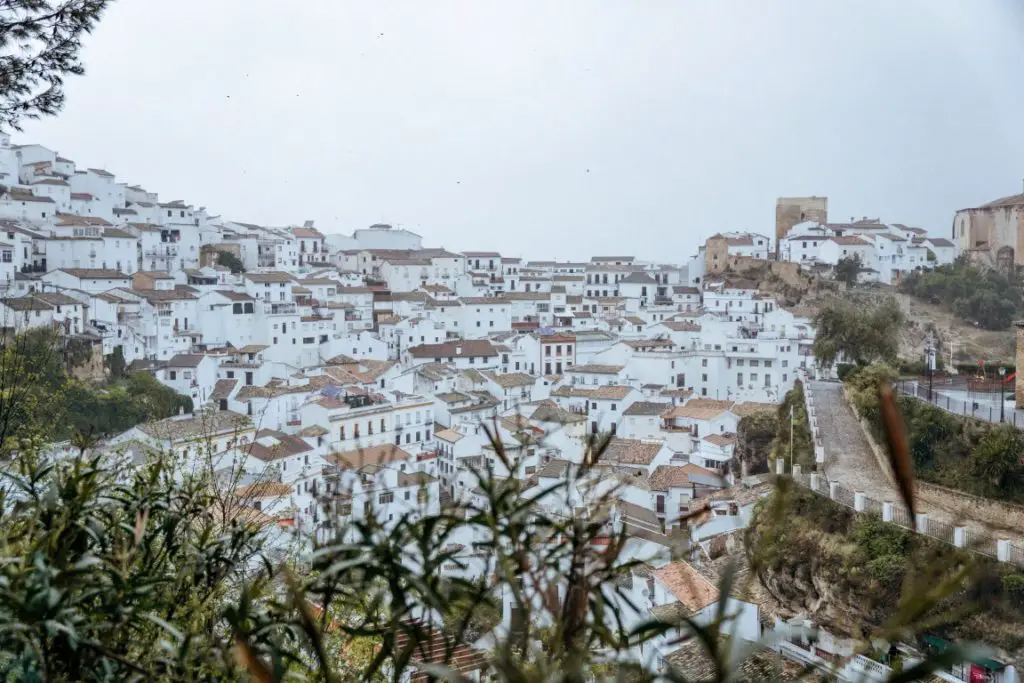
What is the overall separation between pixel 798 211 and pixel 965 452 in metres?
34.4

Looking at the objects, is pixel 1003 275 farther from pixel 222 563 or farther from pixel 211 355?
pixel 222 563

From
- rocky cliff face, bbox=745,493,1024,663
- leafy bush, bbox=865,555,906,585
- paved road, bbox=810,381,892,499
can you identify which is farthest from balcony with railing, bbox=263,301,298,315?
leafy bush, bbox=865,555,906,585

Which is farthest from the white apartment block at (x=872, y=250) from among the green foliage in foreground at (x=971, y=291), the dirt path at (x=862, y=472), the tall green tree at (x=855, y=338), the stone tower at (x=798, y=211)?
the dirt path at (x=862, y=472)

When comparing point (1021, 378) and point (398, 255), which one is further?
point (398, 255)

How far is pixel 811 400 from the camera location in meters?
15.6

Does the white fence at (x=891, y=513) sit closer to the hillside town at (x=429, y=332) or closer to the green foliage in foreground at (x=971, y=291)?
the hillside town at (x=429, y=332)

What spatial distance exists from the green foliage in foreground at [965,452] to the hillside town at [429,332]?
2066mm

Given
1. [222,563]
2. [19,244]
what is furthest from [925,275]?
[222,563]

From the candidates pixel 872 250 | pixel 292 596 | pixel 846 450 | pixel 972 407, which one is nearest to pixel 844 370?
pixel 846 450

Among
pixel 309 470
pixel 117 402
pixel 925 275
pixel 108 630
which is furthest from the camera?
pixel 925 275

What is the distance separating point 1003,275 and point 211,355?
23.9m

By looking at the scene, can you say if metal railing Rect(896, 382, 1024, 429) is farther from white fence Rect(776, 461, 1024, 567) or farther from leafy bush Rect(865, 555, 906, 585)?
leafy bush Rect(865, 555, 906, 585)

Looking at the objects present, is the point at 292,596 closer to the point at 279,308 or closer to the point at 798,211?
the point at 279,308

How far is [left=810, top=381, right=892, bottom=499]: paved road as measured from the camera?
37.1 feet
